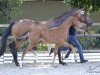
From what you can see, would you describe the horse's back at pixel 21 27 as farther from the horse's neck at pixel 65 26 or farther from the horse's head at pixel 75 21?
the horse's head at pixel 75 21

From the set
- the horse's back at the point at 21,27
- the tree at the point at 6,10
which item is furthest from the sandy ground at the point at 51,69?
the tree at the point at 6,10

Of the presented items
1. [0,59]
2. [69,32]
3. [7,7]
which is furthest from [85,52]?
[7,7]

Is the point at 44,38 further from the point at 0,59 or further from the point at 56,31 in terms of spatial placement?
the point at 0,59

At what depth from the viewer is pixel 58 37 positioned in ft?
40.1

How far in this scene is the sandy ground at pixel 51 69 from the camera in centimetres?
1076

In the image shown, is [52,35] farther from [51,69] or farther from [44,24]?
[51,69]

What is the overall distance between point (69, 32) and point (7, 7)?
587cm

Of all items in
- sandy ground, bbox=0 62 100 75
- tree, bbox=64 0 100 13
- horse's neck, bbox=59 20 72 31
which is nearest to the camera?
sandy ground, bbox=0 62 100 75

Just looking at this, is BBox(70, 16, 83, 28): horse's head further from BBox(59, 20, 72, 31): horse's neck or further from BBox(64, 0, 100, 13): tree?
BBox(64, 0, 100, 13): tree

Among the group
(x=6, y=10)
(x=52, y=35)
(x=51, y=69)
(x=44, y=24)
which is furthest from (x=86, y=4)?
(x=51, y=69)

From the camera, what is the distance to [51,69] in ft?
38.0

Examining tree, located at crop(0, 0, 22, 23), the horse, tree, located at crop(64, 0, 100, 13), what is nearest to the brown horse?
the horse

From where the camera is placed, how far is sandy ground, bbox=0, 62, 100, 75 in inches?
424

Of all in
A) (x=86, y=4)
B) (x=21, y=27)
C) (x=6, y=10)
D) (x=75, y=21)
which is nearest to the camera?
(x=75, y=21)
